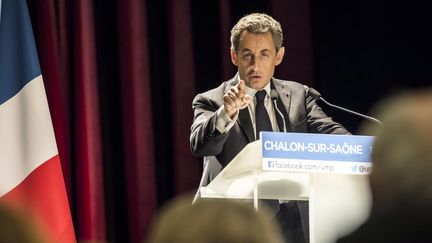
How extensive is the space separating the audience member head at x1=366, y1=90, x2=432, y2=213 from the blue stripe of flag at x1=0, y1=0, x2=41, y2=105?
3.98 m

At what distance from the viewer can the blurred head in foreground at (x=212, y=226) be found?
1.06 metres

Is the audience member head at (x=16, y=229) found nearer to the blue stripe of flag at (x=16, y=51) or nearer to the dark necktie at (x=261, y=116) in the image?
the dark necktie at (x=261, y=116)

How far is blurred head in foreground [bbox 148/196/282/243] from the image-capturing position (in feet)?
3.47

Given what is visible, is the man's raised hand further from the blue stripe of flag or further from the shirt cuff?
the blue stripe of flag

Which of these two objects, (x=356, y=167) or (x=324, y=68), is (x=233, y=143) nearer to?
(x=356, y=167)

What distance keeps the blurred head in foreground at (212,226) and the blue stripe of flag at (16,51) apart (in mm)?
3932

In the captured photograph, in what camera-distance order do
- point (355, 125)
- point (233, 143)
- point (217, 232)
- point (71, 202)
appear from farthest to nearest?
point (355, 125), point (71, 202), point (233, 143), point (217, 232)

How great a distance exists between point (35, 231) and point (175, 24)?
14.8 ft

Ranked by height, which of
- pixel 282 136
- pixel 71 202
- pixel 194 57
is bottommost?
pixel 71 202

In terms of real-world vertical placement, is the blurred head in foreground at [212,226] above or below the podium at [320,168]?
above

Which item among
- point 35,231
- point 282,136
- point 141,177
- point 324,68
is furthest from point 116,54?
point 35,231

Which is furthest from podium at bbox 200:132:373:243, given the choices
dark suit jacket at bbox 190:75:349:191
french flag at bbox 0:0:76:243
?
french flag at bbox 0:0:76:243

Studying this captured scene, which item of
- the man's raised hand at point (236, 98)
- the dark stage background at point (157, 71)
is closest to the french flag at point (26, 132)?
the dark stage background at point (157, 71)

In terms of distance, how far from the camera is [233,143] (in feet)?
14.2
